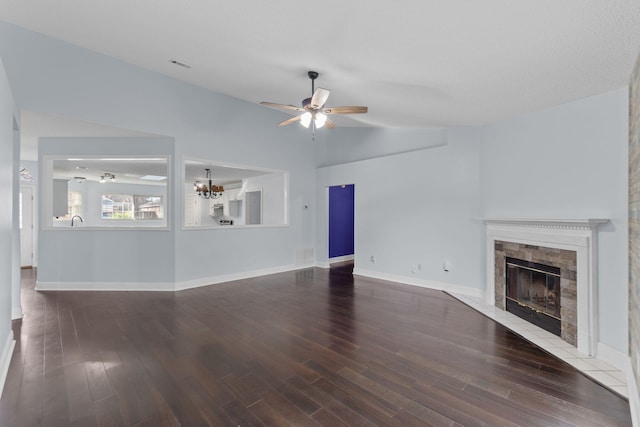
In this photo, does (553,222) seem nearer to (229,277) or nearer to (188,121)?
(229,277)

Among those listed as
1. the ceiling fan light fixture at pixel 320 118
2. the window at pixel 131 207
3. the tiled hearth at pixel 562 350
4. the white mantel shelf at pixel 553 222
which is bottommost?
the tiled hearth at pixel 562 350

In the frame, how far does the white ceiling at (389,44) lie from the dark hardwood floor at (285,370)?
2.51 metres

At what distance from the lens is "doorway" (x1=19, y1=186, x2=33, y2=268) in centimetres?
671

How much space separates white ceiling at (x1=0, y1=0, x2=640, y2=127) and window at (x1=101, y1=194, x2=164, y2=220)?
5.87 meters

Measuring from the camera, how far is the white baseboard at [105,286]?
4.82 m

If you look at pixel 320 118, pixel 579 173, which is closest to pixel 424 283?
pixel 579 173

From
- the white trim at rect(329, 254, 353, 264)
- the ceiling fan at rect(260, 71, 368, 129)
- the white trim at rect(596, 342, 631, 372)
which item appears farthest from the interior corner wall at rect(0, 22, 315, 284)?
the white trim at rect(596, 342, 631, 372)

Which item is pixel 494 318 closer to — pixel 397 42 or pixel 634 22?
pixel 634 22

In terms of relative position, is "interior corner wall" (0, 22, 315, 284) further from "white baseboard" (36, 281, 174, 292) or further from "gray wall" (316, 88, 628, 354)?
"gray wall" (316, 88, 628, 354)

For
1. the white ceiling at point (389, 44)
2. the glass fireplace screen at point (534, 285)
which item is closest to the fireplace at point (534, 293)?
the glass fireplace screen at point (534, 285)

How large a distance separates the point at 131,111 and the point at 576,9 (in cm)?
508

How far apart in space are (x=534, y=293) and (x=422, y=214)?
6.69 ft

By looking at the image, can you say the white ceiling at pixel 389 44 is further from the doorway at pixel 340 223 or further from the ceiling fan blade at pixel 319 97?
the doorway at pixel 340 223

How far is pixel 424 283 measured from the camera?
511 centimetres
